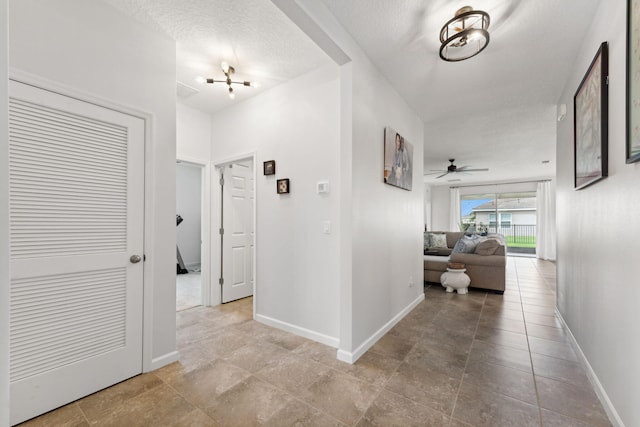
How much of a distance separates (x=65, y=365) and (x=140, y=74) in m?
2.05

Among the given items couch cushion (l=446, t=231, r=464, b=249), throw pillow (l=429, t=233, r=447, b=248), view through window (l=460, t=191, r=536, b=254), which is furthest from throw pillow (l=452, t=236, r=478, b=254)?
view through window (l=460, t=191, r=536, b=254)

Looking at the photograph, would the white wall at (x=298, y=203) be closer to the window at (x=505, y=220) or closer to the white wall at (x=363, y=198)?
the white wall at (x=363, y=198)

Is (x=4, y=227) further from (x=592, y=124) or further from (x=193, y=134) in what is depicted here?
(x=193, y=134)

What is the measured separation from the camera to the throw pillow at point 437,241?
6.41 metres

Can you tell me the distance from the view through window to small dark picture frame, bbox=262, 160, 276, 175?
27.0 ft

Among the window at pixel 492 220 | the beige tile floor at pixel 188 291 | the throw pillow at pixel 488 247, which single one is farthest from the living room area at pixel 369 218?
the window at pixel 492 220

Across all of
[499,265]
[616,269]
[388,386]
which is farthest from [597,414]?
[499,265]

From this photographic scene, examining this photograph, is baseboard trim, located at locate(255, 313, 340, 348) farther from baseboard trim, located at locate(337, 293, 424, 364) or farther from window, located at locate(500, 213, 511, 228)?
window, located at locate(500, 213, 511, 228)

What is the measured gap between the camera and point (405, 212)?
3.41 m

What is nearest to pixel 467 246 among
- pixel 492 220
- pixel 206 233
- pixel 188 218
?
pixel 206 233

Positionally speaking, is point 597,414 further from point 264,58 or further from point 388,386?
point 264,58

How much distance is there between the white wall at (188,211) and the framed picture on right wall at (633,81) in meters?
7.01

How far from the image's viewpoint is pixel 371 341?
8.27 feet

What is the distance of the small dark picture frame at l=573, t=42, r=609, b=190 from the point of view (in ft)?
5.43
